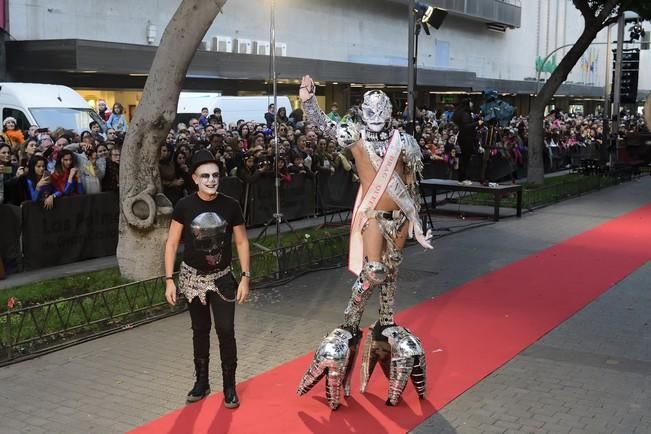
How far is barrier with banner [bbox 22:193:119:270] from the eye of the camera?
401 inches

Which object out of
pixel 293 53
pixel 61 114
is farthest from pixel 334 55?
pixel 61 114

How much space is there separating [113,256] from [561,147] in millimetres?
21287

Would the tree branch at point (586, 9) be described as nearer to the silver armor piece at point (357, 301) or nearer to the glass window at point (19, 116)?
the glass window at point (19, 116)

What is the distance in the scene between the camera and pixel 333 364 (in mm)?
5480

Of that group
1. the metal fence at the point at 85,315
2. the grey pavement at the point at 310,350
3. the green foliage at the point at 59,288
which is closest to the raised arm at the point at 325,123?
the grey pavement at the point at 310,350

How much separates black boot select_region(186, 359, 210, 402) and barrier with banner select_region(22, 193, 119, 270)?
532cm

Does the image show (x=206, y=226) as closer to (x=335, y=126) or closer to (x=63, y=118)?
(x=335, y=126)

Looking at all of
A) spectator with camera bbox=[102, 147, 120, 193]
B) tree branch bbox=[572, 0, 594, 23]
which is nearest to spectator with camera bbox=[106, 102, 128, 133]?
spectator with camera bbox=[102, 147, 120, 193]

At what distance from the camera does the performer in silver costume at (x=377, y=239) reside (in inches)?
220

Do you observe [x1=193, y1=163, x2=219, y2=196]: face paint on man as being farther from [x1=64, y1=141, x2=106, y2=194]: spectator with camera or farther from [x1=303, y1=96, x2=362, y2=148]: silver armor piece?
[x1=64, y1=141, x2=106, y2=194]: spectator with camera

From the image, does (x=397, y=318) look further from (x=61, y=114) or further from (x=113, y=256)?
(x=61, y=114)

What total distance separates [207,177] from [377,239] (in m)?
1.32

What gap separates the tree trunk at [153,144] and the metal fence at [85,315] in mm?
688

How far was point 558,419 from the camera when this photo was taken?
5.44 meters
